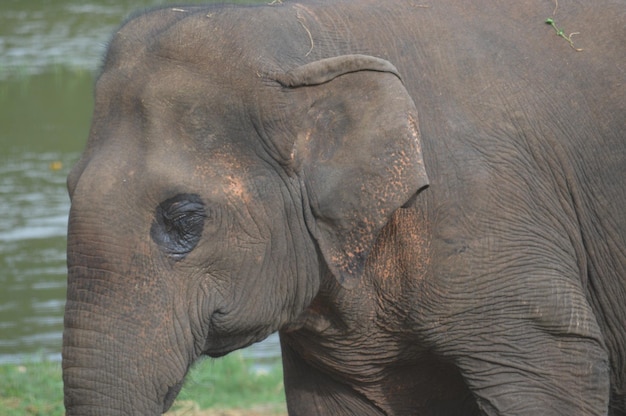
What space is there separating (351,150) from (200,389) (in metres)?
3.84

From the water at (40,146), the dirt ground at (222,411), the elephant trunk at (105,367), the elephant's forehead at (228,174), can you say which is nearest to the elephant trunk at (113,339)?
the elephant trunk at (105,367)

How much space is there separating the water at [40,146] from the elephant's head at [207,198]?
7.28 feet

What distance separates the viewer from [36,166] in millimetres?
13430

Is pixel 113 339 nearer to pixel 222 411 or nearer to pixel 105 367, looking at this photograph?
pixel 105 367

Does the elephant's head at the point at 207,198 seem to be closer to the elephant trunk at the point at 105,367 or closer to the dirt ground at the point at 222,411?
the elephant trunk at the point at 105,367

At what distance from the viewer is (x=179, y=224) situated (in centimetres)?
404

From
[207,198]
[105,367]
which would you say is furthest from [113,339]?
[207,198]

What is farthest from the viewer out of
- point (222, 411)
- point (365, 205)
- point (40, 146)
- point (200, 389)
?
point (40, 146)

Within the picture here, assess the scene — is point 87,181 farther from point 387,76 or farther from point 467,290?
point 467,290

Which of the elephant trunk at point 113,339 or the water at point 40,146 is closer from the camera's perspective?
the elephant trunk at point 113,339

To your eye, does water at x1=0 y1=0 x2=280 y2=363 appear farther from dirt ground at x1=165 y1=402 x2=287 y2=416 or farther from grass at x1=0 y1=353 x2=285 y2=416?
dirt ground at x1=165 y1=402 x2=287 y2=416

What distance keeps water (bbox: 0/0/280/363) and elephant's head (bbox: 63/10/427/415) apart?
2.22m

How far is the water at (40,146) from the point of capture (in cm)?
977

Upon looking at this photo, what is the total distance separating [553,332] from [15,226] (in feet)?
26.1
